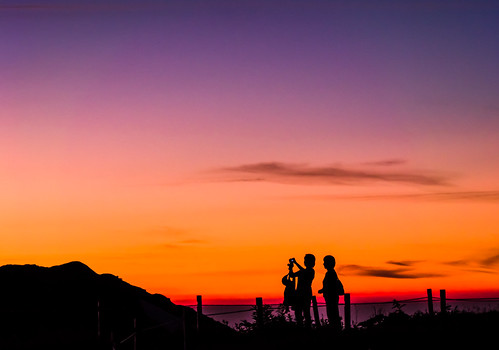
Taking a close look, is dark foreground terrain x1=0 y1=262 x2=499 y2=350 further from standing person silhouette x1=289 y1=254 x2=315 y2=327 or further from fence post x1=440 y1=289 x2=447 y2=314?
standing person silhouette x1=289 y1=254 x2=315 y2=327

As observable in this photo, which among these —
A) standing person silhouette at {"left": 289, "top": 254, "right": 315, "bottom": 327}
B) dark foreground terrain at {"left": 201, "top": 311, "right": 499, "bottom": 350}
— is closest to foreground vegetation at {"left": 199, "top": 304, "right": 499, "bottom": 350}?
dark foreground terrain at {"left": 201, "top": 311, "right": 499, "bottom": 350}

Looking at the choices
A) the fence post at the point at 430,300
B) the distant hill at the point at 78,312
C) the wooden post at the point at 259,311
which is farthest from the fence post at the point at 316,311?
the fence post at the point at 430,300

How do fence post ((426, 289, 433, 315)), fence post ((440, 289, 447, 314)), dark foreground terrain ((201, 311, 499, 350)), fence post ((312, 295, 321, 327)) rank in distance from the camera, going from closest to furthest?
dark foreground terrain ((201, 311, 499, 350)), fence post ((312, 295, 321, 327)), fence post ((426, 289, 433, 315)), fence post ((440, 289, 447, 314))

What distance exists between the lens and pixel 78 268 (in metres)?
41.8

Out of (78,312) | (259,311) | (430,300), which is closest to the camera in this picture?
(259,311)

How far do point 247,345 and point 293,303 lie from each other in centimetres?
243

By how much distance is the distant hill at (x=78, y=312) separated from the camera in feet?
104

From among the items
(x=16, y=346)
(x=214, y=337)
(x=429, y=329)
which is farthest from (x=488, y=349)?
(x=16, y=346)

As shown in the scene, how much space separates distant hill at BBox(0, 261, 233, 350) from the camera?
3159 cm

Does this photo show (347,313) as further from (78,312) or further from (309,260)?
(78,312)

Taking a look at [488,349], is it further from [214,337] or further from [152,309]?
[152,309]

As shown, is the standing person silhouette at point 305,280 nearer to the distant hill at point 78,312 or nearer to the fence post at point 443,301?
the distant hill at point 78,312

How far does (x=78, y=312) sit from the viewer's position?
121 ft

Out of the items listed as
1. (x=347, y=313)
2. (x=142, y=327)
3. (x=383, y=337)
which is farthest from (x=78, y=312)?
(x=383, y=337)
